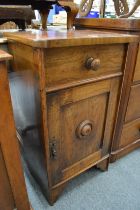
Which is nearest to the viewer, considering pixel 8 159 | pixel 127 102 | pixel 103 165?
pixel 8 159

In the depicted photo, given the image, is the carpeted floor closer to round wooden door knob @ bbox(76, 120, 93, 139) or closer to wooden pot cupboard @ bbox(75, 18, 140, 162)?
wooden pot cupboard @ bbox(75, 18, 140, 162)

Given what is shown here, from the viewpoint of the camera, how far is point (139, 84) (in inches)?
36.6

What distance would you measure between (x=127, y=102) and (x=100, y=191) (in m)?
0.51

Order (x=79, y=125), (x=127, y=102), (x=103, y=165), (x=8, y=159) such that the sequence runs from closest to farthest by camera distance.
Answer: (x=8, y=159) < (x=79, y=125) < (x=127, y=102) < (x=103, y=165)

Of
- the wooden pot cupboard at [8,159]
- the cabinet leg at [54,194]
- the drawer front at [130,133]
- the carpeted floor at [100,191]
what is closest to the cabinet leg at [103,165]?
the carpeted floor at [100,191]

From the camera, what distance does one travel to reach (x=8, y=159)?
0.57 metres

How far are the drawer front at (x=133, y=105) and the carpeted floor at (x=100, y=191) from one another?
1.09 ft

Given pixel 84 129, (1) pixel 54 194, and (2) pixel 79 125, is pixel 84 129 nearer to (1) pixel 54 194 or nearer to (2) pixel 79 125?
(2) pixel 79 125

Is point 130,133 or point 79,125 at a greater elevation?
point 79,125

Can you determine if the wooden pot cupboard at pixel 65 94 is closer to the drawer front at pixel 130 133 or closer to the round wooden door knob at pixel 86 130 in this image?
the round wooden door knob at pixel 86 130

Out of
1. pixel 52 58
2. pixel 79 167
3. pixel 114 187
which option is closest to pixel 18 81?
pixel 52 58

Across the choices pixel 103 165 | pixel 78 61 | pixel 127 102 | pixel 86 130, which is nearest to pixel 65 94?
pixel 78 61

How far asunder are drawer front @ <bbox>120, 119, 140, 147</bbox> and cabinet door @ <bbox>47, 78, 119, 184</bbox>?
0.50 feet

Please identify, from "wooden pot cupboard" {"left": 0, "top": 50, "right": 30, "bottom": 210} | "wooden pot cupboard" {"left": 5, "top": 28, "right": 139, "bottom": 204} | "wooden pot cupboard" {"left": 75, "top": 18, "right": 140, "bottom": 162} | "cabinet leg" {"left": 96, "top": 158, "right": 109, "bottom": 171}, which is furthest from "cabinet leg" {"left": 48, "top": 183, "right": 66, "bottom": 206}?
"wooden pot cupboard" {"left": 75, "top": 18, "right": 140, "bottom": 162}
